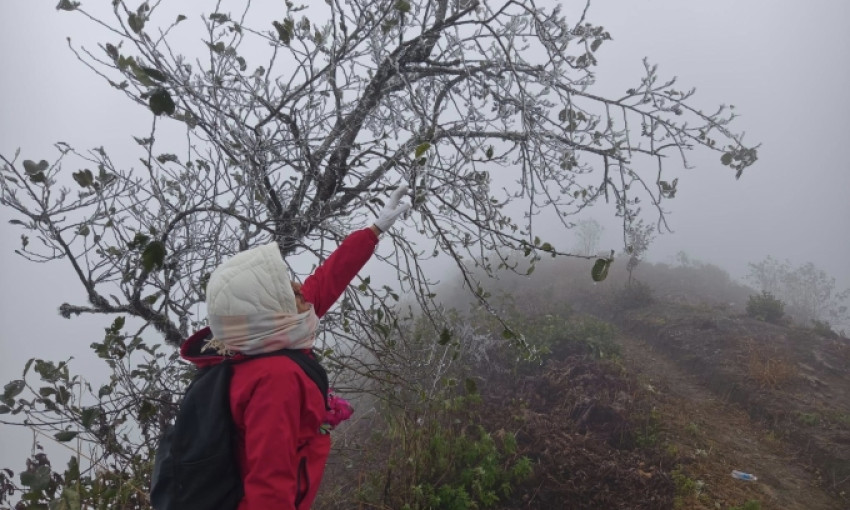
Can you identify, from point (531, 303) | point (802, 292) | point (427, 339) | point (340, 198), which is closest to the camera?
point (340, 198)

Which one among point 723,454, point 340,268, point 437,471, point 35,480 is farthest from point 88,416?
point 723,454

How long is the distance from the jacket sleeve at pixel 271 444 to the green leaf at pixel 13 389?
1.80 m

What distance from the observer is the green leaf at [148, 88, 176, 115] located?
1.60 meters

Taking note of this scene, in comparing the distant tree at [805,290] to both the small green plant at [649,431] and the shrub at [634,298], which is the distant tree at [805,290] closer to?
the shrub at [634,298]

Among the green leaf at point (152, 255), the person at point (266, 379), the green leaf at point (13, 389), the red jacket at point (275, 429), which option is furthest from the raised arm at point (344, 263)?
the green leaf at point (13, 389)

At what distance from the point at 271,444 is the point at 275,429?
48 mm

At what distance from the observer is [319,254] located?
2.74m

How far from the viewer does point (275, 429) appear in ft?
4.92

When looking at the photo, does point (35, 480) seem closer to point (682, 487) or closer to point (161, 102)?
point (161, 102)

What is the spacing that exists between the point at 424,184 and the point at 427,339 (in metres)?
5.17

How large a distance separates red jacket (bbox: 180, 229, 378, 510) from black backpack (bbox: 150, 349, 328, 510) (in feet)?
0.14

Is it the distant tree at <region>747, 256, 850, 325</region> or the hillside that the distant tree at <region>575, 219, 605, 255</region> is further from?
the hillside

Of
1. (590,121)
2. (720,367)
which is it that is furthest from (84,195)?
(720,367)

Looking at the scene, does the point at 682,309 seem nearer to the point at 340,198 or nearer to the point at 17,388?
the point at 340,198
